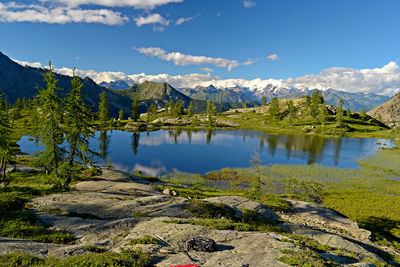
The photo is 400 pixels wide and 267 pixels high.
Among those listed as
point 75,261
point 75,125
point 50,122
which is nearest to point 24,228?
point 75,261

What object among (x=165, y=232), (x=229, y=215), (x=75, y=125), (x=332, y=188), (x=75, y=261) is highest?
(x=75, y=125)

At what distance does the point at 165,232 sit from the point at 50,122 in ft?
86.0

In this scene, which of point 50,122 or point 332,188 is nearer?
point 50,122

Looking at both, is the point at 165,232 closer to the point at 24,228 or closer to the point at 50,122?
the point at 24,228

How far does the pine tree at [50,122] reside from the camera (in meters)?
30.9

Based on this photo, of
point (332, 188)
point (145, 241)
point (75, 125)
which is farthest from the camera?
point (332, 188)

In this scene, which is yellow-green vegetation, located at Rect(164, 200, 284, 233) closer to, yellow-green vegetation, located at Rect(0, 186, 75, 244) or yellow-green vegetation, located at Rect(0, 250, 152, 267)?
yellow-green vegetation, located at Rect(0, 250, 152, 267)

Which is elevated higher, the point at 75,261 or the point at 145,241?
the point at 75,261

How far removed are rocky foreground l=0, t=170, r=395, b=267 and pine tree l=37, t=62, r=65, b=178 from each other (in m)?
7.22

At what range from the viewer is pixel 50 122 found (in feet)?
101

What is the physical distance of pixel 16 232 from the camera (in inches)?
→ 636

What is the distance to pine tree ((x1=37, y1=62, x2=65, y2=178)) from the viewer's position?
30938 millimetres

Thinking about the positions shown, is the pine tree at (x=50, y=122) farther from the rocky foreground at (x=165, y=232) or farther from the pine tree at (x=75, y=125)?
the rocky foreground at (x=165, y=232)

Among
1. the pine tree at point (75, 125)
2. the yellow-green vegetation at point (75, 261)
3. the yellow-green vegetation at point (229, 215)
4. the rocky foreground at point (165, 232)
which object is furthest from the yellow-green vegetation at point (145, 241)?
the pine tree at point (75, 125)
